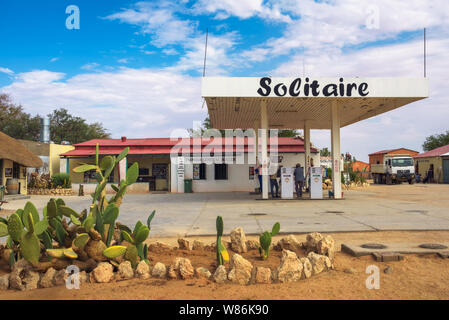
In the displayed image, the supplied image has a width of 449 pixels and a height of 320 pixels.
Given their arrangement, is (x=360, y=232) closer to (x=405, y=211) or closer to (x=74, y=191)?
(x=405, y=211)

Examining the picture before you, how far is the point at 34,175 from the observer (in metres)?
25.5

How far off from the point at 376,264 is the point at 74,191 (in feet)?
81.9

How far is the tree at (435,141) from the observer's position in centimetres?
6125

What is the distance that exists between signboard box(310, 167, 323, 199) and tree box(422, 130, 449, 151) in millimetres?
54192

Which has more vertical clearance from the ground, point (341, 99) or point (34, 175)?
point (341, 99)

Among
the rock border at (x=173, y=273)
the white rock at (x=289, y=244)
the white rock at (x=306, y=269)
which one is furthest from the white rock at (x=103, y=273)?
the white rock at (x=289, y=244)

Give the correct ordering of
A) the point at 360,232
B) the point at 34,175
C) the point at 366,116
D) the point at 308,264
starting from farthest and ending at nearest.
A: 1. the point at 34,175
2. the point at 366,116
3. the point at 360,232
4. the point at 308,264

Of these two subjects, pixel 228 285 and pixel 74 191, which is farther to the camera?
pixel 74 191

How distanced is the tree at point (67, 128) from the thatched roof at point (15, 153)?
90.5 ft

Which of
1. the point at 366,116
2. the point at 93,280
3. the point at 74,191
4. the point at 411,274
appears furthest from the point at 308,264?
the point at 74,191

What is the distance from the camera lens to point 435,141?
208 feet

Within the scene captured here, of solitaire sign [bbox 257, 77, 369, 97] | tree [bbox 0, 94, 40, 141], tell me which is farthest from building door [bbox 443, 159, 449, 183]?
tree [bbox 0, 94, 40, 141]
